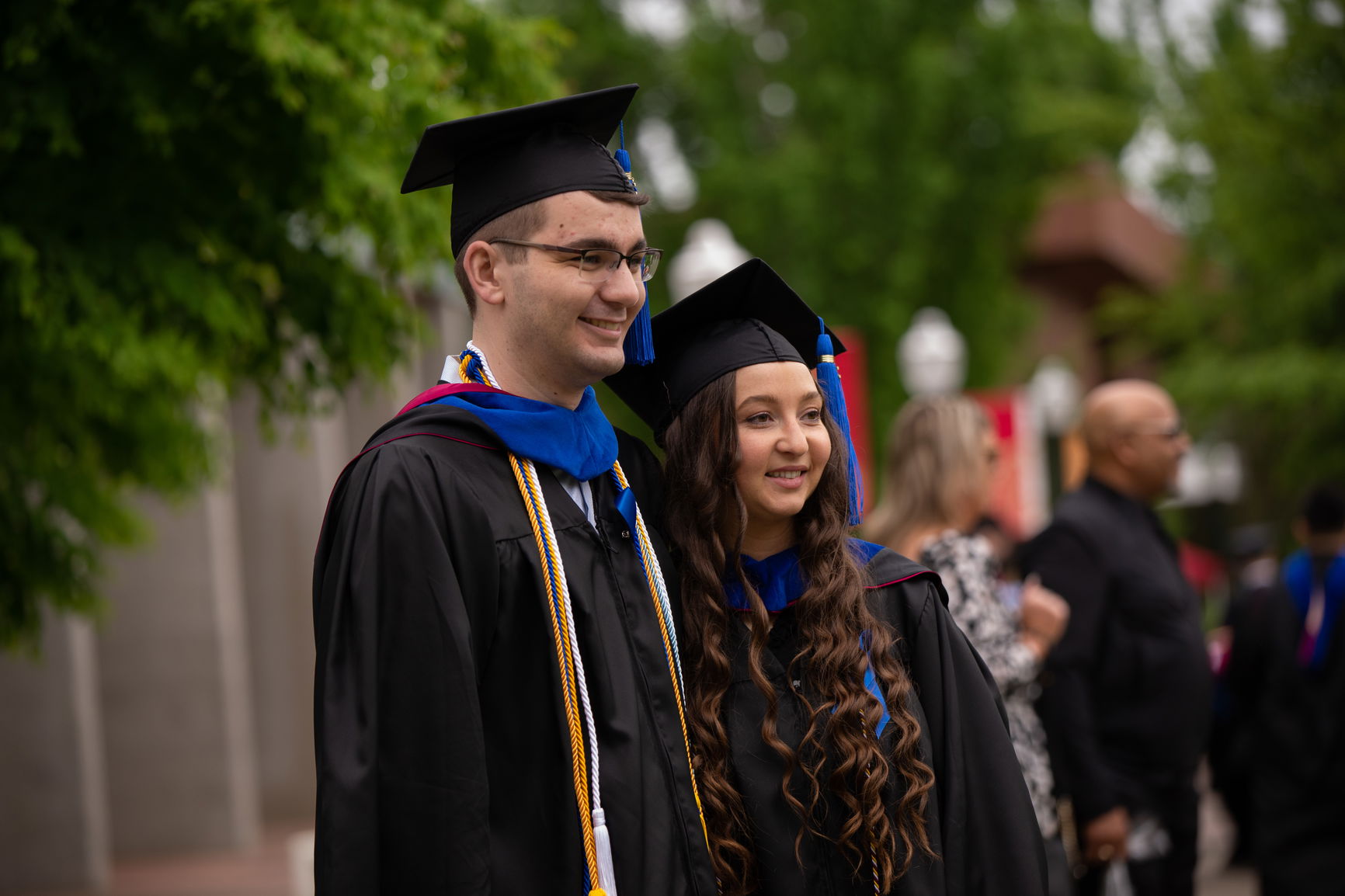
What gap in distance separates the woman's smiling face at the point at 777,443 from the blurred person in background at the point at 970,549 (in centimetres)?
157

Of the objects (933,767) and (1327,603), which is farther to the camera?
(1327,603)

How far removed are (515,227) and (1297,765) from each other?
5.16 m

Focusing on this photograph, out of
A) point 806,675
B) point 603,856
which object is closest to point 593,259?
point 806,675

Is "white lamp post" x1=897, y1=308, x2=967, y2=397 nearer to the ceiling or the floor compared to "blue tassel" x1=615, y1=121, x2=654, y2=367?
nearer to the ceiling

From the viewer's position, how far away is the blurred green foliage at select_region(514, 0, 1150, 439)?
18.8 m

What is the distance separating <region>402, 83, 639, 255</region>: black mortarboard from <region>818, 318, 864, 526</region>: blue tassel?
64 cm

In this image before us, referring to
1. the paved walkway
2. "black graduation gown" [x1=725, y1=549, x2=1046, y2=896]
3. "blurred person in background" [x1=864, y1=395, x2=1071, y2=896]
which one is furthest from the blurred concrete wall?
"black graduation gown" [x1=725, y1=549, x2=1046, y2=896]

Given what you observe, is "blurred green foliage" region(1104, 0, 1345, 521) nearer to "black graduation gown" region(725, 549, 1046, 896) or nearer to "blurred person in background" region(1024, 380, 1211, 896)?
"blurred person in background" region(1024, 380, 1211, 896)

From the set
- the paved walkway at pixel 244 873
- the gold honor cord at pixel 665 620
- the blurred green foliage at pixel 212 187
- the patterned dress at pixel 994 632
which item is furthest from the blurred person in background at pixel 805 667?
the paved walkway at pixel 244 873

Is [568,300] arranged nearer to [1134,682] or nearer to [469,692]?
[469,692]

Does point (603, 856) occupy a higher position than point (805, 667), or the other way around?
point (805, 667)

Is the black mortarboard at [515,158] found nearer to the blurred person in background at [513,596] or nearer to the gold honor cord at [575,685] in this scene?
the blurred person in background at [513,596]

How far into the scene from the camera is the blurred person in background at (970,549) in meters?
4.56

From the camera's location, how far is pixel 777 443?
302 centimetres
